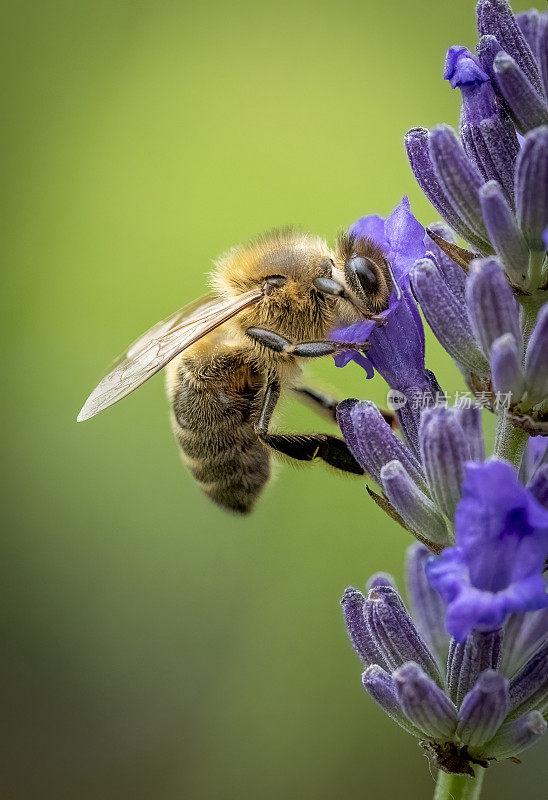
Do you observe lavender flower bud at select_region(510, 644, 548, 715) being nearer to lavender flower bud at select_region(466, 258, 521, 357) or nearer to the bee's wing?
lavender flower bud at select_region(466, 258, 521, 357)

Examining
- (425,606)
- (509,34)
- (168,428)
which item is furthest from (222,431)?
(168,428)

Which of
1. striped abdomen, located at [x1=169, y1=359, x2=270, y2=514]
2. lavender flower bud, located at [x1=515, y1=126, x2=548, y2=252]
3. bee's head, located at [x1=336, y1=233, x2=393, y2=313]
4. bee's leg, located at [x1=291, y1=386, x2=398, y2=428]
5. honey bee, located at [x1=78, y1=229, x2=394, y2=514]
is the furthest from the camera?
bee's leg, located at [x1=291, y1=386, x2=398, y2=428]

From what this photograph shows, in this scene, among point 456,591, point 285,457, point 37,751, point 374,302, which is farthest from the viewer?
point 37,751

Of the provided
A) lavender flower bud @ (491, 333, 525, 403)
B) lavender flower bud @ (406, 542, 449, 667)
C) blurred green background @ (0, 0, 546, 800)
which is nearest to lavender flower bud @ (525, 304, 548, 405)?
lavender flower bud @ (491, 333, 525, 403)

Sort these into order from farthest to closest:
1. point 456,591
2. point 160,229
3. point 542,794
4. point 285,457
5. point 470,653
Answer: point 160,229 → point 542,794 → point 285,457 → point 470,653 → point 456,591

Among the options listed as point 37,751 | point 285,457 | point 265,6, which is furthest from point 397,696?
point 265,6

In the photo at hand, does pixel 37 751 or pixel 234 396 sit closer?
pixel 234 396

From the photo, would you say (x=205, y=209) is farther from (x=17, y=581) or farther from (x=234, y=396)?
(x=234, y=396)
